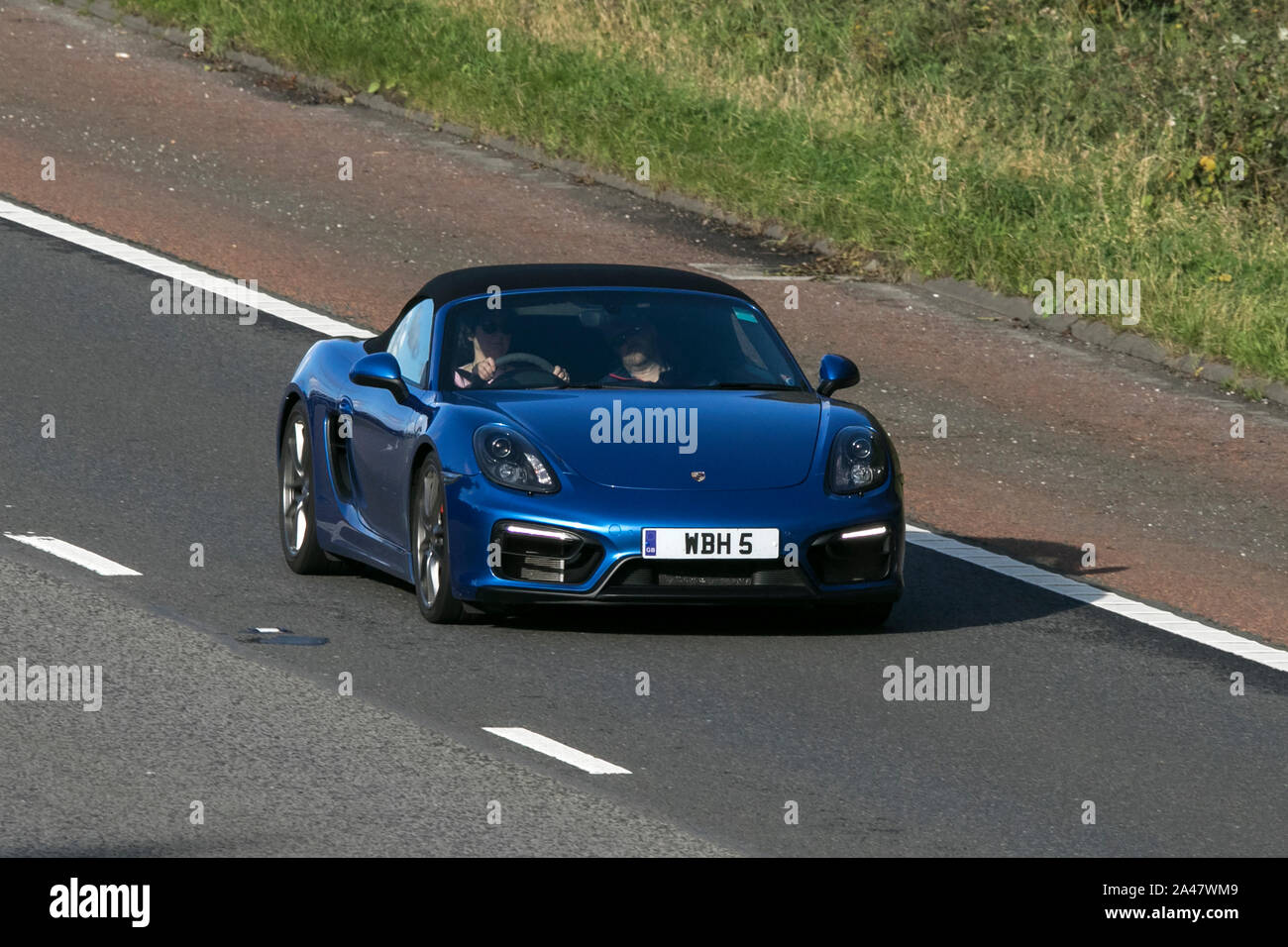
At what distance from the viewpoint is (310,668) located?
31.8 ft

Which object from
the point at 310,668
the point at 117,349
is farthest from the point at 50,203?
the point at 310,668

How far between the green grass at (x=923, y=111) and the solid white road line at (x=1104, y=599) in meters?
4.86

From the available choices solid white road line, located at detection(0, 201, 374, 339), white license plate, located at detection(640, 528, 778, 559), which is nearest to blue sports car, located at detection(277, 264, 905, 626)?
white license plate, located at detection(640, 528, 778, 559)

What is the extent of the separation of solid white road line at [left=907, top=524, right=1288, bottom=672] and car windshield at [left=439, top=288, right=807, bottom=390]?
1.60 m

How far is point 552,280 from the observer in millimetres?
11617

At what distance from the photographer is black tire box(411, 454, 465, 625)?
10406mm

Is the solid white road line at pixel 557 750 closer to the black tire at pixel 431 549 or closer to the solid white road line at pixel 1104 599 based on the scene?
the black tire at pixel 431 549

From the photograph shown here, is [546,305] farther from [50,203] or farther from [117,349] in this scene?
[50,203]

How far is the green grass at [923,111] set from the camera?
18.9 m

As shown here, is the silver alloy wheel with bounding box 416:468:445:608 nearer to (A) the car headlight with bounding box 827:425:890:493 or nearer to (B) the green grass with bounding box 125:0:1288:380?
(A) the car headlight with bounding box 827:425:890:493

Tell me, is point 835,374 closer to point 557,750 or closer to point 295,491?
point 295,491

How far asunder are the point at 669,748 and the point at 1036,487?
591 cm

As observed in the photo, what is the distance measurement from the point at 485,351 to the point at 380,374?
0.48 metres

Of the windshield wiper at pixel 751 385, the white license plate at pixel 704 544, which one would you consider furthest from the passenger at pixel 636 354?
the white license plate at pixel 704 544
